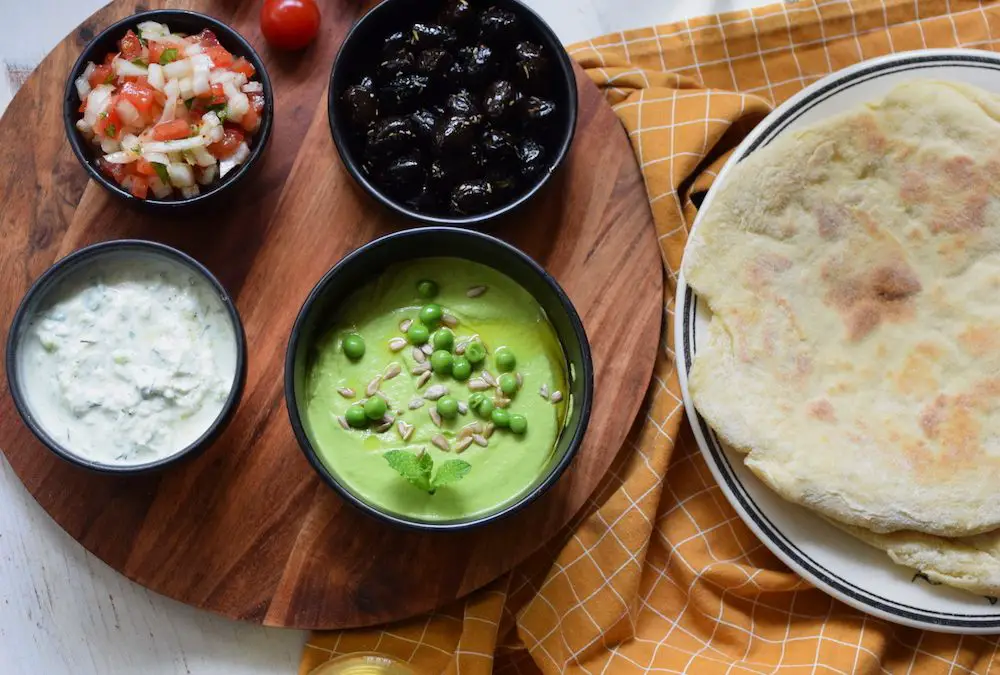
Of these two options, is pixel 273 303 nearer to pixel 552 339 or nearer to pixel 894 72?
pixel 552 339

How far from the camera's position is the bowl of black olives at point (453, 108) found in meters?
3.02

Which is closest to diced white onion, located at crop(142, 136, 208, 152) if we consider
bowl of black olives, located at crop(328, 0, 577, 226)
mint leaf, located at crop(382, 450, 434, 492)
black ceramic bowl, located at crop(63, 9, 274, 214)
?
black ceramic bowl, located at crop(63, 9, 274, 214)

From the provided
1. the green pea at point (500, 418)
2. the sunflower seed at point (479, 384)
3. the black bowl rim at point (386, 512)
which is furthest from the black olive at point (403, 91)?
the green pea at point (500, 418)

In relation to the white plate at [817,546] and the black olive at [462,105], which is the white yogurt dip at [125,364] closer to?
the black olive at [462,105]

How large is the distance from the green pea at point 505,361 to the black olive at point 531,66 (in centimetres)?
85

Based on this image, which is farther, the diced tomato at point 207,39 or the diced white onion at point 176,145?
the diced tomato at point 207,39

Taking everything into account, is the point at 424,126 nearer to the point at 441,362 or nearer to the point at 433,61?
the point at 433,61

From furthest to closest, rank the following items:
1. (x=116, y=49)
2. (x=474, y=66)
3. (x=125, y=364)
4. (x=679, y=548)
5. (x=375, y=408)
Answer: (x=679, y=548), (x=474, y=66), (x=116, y=49), (x=375, y=408), (x=125, y=364)

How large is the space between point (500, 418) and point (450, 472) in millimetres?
235

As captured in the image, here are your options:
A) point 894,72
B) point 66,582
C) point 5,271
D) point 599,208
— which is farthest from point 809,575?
point 5,271

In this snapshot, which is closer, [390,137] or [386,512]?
[386,512]

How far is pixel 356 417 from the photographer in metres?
2.91

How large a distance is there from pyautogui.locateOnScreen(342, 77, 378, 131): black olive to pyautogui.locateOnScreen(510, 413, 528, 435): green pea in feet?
3.42

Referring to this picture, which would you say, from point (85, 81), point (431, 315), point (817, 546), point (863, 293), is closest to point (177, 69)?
point (85, 81)
